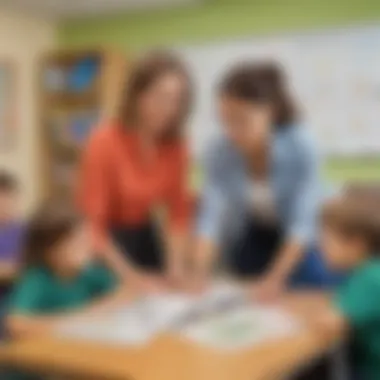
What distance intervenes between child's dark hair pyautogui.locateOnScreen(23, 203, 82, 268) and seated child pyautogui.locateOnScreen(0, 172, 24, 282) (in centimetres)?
2

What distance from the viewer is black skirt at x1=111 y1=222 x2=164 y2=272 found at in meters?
1.51

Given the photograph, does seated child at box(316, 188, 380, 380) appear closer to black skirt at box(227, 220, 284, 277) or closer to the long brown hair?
black skirt at box(227, 220, 284, 277)

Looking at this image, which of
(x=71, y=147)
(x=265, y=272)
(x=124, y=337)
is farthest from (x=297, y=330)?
(x=71, y=147)

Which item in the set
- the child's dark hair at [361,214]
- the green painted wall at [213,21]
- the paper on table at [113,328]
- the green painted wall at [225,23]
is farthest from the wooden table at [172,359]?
the green painted wall at [213,21]

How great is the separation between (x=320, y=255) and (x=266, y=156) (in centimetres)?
19

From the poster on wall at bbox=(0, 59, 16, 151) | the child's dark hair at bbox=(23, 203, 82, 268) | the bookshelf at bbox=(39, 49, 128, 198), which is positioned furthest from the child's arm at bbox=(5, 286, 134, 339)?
the poster on wall at bbox=(0, 59, 16, 151)

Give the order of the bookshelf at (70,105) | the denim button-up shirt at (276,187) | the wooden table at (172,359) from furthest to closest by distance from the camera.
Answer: the bookshelf at (70,105) → the denim button-up shirt at (276,187) → the wooden table at (172,359)

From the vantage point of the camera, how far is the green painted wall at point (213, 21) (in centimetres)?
138

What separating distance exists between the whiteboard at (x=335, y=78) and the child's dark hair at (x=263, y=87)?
0.02 m

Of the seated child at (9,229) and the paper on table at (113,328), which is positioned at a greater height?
the seated child at (9,229)

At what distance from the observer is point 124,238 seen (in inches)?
60.0

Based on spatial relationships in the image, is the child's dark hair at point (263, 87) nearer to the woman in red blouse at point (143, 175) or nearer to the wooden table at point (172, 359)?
the woman in red blouse at point (143, 175)

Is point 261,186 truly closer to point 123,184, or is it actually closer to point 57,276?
point 123,184

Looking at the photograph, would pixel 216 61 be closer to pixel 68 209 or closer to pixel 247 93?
pixel 247 93
